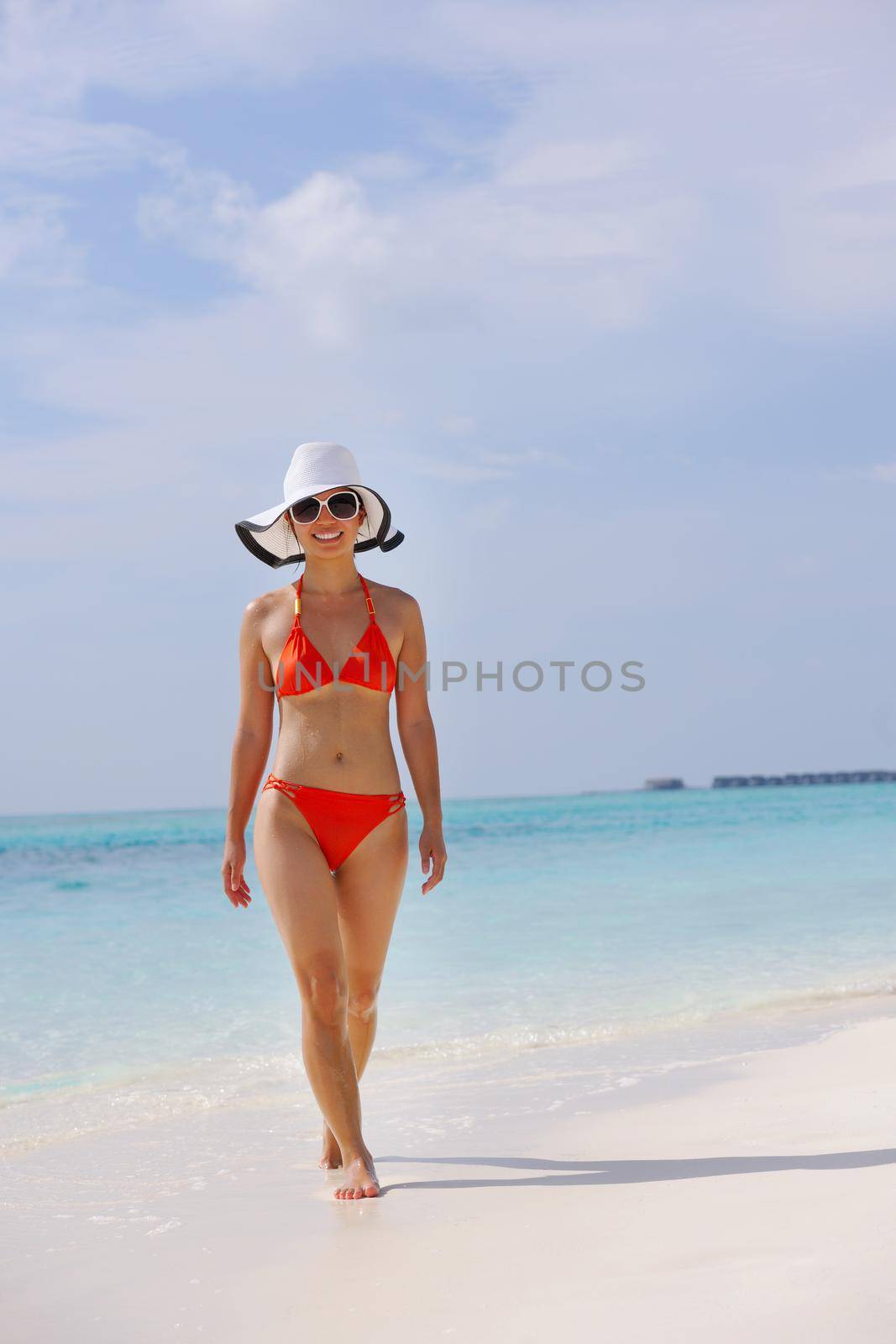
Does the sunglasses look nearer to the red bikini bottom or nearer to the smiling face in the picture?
the smiling face

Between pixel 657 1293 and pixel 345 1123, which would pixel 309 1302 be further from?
pixel 345 1123

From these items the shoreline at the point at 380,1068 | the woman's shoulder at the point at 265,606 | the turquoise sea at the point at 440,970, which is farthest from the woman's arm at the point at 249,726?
the turquoise sea at the point at 440,970

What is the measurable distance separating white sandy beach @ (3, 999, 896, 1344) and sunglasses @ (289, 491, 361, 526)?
1.82 meters

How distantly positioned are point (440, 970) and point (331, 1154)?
420 cm

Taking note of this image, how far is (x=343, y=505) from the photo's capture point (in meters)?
3.70

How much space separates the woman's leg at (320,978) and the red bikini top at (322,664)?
0.46 meters

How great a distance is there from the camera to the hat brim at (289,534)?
12.4 ft

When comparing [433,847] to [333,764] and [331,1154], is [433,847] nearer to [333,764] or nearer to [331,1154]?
[333,764]

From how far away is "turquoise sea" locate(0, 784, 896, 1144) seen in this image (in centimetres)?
542

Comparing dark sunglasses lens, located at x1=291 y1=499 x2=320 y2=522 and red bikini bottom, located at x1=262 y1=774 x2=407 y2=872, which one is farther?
dark sunglasses lens, located at x1=291 y1=499 x2=320 y2=522

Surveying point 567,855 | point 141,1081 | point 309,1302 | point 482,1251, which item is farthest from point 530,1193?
point 567,855

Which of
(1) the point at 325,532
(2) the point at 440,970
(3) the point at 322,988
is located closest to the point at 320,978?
(3) the point at 322,988

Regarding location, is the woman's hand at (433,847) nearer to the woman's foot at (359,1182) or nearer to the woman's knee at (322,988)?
the woman's knee at (322,988)

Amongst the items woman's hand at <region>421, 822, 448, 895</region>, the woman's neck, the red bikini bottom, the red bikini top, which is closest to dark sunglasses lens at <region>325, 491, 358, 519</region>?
the woman's neck
